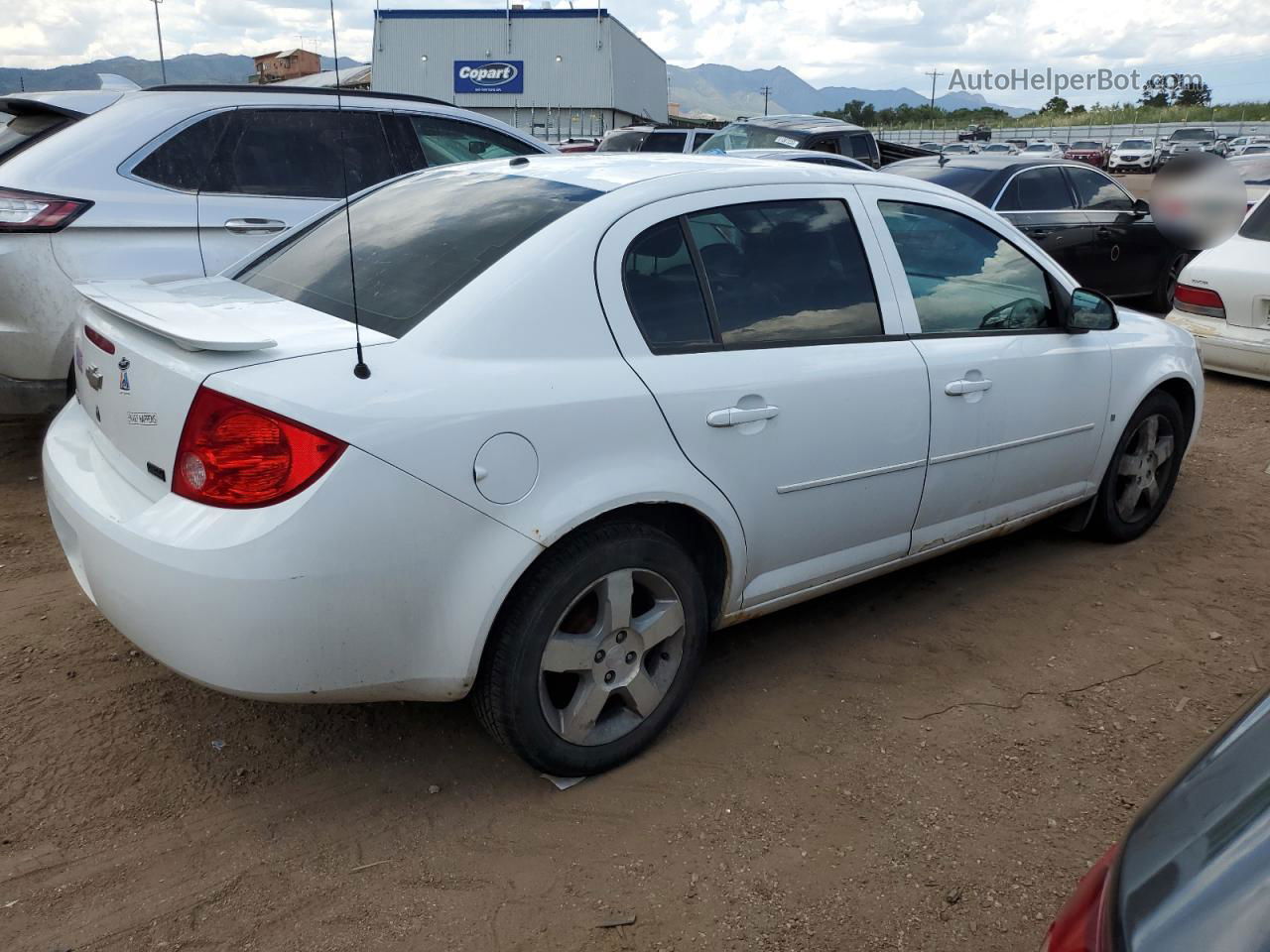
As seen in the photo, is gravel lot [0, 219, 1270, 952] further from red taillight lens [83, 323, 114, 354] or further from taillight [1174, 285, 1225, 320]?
taillight [1174, 285, 1225, 320]

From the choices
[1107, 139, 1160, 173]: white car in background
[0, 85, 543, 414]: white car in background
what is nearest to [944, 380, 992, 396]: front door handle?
[0, 85, 543, 414]: white car in background

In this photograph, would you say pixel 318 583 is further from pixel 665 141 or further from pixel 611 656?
pixel 665 141

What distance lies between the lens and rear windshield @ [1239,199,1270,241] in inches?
306

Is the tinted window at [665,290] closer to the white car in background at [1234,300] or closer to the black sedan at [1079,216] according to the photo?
the white car in background at [1234,300]

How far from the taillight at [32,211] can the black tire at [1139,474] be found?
4.57 meters

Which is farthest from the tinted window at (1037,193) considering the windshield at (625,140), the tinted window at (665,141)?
the windshield at (625,140)

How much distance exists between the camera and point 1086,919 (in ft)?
4.16

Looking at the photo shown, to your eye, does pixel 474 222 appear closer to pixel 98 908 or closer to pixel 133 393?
pixel 133 393

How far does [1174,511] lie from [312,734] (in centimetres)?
412

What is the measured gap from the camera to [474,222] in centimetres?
295

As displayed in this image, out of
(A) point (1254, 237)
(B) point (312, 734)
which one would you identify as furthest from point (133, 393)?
(A) point (1254, 237)

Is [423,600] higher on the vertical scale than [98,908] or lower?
higher

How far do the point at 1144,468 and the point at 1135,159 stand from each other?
40.3 metres

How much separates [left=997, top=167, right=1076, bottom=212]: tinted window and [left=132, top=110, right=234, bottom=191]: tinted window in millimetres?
6026
